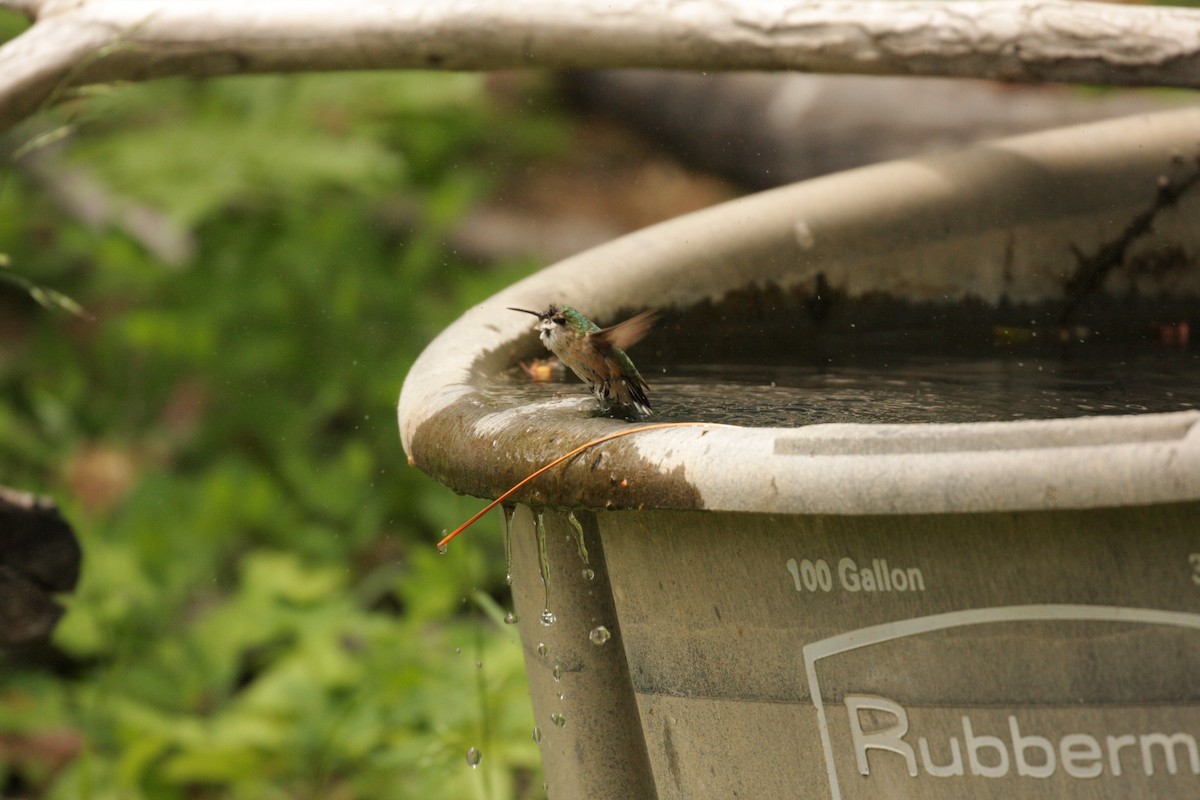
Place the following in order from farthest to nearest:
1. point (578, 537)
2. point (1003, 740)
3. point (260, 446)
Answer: point (260, 446), point (578, 537), point (1003, 740)

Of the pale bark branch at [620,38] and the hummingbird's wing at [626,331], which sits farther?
the pale bark branch at [620,38]

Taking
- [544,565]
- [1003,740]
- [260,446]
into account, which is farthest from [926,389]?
[260,446]

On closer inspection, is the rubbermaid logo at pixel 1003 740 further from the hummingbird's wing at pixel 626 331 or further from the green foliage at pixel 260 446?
the green foliage at pixel 260 446

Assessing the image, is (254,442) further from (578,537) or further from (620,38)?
(578,537)

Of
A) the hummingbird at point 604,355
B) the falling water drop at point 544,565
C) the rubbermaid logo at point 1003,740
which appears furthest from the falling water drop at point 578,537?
the rubbermaid logo at point 1003,740

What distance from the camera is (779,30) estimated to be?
7.81 ft

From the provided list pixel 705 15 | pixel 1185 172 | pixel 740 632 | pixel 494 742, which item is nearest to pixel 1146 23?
pixel 1185 172

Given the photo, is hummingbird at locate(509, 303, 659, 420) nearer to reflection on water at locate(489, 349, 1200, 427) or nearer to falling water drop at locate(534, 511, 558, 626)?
reflection on water at locate(489, 349, 1200, 427)

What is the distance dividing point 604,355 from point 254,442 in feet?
12.0

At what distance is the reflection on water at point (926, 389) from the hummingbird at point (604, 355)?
0.17 ft

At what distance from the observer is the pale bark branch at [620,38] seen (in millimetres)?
2373

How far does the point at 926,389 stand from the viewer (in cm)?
209

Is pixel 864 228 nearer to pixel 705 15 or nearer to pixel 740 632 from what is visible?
pixel 705 15

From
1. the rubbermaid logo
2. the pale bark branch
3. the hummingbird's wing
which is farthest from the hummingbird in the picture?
the pale bark branch
